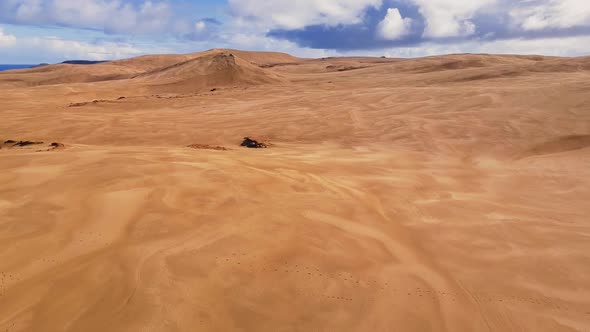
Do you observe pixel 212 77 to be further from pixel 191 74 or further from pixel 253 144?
pixel 253 144

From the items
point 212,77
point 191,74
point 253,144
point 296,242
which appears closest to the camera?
point 296,242

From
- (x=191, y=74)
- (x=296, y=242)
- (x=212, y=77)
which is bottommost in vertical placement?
(x=296, y=242)

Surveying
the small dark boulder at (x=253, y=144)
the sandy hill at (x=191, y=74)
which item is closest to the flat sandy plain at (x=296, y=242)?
the small dark boulder at (x=253, y=144)

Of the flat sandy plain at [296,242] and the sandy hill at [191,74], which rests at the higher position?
the sandy hill at [191,74]

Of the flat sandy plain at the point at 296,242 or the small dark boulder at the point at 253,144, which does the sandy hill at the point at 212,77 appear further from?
the flat sandy plain at the point at 296,242

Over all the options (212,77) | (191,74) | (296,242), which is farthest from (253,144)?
(191,74)

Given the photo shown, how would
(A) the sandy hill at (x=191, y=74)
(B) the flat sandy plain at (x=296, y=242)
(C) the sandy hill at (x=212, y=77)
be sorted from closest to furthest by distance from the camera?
(B) the flat sandy plain at (x=296, y=242) → (C) the sandy hill at (x=212, y=77) → (A) the sandy hill at (x=191, y=74)

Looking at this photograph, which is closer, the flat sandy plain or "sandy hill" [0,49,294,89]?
the flat sandy plain

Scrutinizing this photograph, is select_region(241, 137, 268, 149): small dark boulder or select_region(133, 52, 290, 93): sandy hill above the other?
select_region(133, 52, 290, 93): sandy hill

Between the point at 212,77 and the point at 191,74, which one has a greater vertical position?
the point at 191,74

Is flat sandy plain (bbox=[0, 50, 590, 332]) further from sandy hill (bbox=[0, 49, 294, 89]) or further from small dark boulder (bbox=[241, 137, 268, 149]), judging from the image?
sandy hill (bbox=[0, 49, 294, 89])

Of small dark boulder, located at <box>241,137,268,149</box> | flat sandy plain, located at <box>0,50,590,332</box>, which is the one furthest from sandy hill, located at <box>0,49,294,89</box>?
flat sandy plain, located at <box>0,50,590,332</box>

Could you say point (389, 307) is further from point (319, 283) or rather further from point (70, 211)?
point (70, 211)
